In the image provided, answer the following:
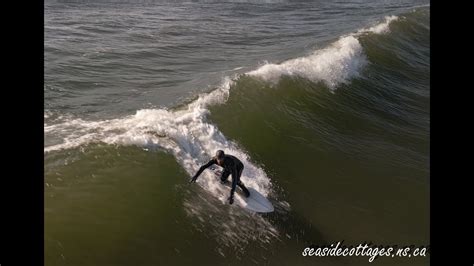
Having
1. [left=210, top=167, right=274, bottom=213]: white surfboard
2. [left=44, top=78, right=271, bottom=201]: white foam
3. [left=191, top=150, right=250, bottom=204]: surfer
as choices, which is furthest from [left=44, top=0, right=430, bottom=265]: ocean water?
[left=191, top=150, right=250, bottom=204]: surfer

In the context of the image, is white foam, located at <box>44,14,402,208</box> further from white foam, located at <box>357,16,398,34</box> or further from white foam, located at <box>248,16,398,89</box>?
white foam, located at <box>357,16,398,34</box>

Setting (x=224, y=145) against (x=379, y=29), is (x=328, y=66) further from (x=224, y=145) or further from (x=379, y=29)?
(x=379, y=29)

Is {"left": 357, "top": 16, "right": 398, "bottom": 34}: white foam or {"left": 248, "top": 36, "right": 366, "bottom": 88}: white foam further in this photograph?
{"left": 357, "top": 16, "right": 398, "bottom": 34}: white foam

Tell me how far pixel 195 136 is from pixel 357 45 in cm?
1354

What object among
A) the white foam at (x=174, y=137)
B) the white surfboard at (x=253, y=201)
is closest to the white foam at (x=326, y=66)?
the white foam at (x=174, y=137)

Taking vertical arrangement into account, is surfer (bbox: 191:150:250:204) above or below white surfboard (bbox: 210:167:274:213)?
above

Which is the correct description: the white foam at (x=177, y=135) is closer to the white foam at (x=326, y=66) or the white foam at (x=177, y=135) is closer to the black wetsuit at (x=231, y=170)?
the black wetsuit at (x=231, y=170)

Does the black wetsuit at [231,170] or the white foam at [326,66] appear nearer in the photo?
the black wetsuit at [231,170]

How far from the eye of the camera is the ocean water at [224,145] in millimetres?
8836

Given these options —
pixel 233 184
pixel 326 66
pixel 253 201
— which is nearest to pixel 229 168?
pixel 233 184

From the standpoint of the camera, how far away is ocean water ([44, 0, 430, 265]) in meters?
8.84
